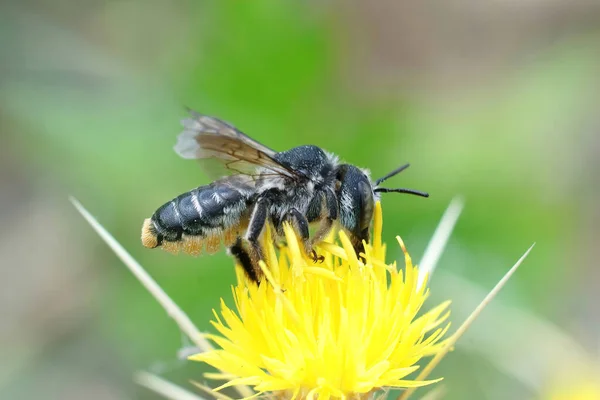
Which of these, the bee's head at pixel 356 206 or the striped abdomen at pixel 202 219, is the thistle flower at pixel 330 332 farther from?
the striped abdomen at pixel 202 219

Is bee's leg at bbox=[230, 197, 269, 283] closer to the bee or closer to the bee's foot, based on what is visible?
the bee

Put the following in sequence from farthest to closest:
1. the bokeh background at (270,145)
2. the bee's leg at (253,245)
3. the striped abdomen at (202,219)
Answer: the bokeh background at (270,145) → the striped abdomen at (202,219) → the bee's leg at (253,245)

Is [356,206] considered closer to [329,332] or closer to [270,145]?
[329,332]

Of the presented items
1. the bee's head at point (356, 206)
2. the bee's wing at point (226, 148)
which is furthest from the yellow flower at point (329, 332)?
the bee's wing at point (226, 148)

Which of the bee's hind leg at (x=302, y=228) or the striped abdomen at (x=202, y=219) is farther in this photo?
the striped abdomen at (x=202, y=219)

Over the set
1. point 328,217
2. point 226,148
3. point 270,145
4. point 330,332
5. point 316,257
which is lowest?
point 330,332

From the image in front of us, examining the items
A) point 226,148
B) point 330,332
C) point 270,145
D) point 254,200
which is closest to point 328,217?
point 254,200
